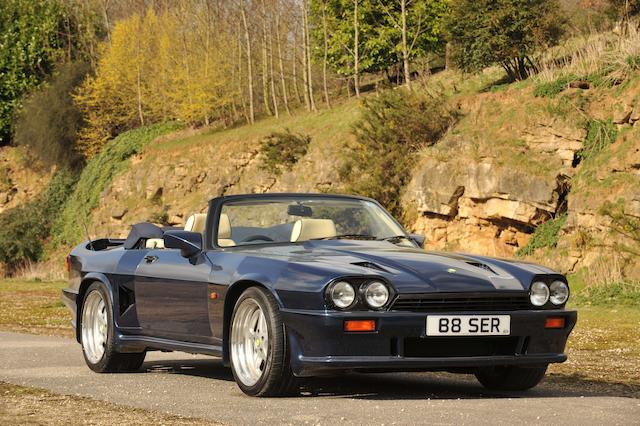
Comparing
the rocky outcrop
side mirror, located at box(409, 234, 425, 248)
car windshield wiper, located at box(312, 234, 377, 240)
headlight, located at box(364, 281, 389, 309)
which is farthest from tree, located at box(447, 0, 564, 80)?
the rocky outcrop

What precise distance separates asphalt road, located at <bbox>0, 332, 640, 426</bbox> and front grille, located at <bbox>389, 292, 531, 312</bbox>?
24.1 inches

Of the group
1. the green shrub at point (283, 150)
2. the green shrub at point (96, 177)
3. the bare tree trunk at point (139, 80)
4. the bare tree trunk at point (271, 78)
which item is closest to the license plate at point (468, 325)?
the green shrub at point (283, 150)

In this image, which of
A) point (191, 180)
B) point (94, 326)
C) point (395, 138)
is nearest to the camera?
point (94, 326)

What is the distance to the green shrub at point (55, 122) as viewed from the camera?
64250 millimetres

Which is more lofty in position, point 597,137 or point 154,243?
point 597,137

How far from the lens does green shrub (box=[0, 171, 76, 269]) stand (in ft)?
202

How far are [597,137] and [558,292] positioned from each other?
23804 mm

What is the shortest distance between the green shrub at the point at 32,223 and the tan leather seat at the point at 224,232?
52.5 m

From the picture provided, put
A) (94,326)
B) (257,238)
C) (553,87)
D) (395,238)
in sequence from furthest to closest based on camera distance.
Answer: (553,87)
(94,326)
(395,238)
(257,238)

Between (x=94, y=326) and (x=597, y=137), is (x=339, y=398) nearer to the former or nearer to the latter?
(x=94, y=326)

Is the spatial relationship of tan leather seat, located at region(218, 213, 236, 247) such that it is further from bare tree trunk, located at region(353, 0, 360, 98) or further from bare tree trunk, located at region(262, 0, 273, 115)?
bare tree trunk, located at region(262, 0, 273, 115)

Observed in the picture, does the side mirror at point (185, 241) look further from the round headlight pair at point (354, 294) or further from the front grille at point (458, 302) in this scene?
the front grille at point (458, 302)

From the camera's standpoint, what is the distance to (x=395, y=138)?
37.0 m

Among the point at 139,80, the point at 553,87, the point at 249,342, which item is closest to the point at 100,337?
the point at 249,342
